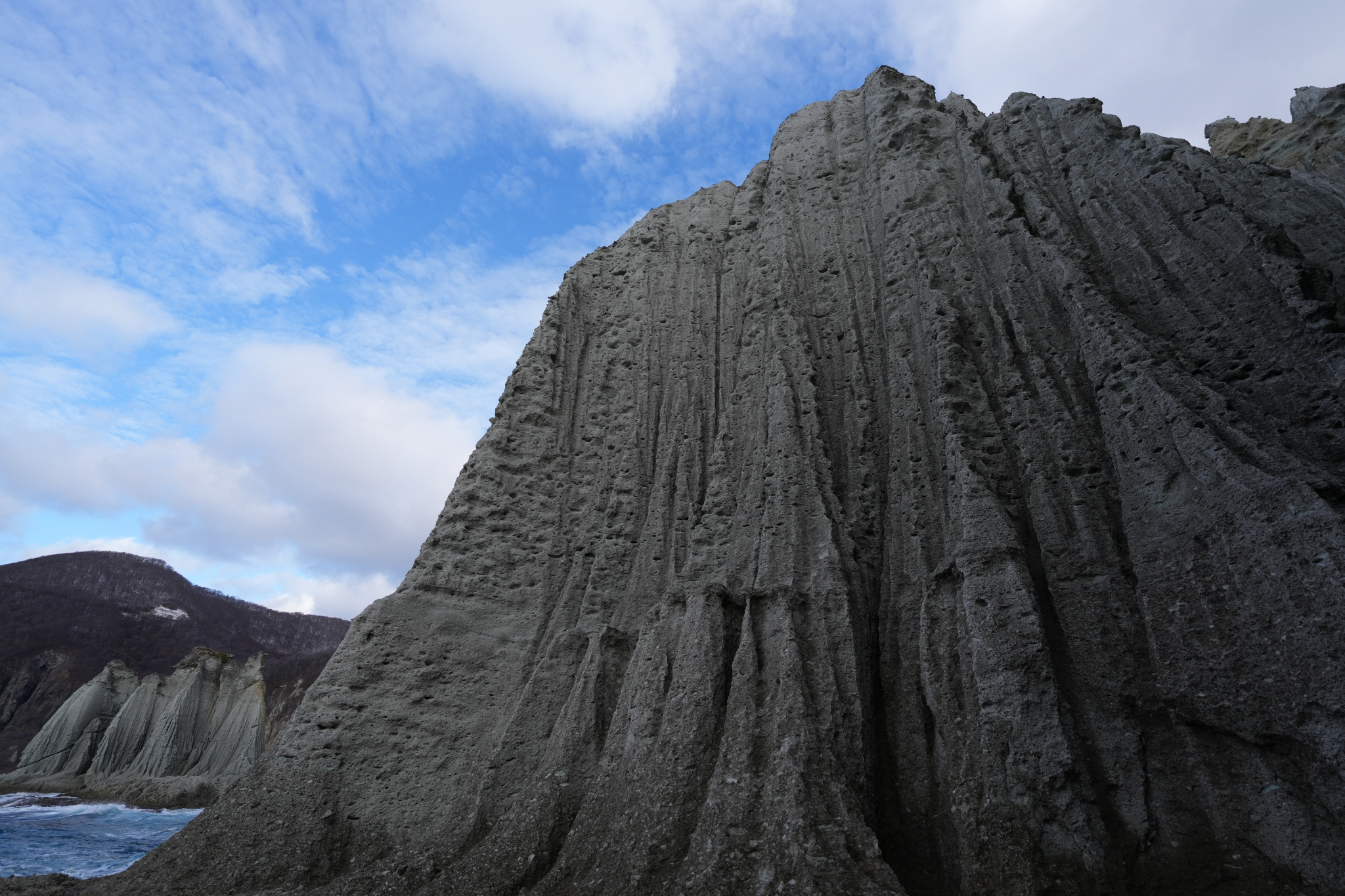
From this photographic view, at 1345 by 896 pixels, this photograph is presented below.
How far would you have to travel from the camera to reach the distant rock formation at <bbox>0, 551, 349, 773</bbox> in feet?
153

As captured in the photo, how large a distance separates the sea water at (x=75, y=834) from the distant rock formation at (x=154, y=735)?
2306mm

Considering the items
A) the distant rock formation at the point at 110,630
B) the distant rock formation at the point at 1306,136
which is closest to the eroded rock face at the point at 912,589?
the distant rock formation at the point at 1306,136

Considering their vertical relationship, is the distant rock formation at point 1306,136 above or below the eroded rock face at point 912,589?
above

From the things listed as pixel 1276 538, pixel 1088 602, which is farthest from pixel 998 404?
pixel 1276 538

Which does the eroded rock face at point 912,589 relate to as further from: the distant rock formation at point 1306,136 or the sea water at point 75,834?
the sea water at point 75,834

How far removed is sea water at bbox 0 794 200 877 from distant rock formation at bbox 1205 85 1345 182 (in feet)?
82.6

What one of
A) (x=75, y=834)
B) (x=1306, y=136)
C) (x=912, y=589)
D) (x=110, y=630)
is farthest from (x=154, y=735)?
(x=1306, y=136)

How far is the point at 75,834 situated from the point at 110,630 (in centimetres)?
5262

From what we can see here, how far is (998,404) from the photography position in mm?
8367

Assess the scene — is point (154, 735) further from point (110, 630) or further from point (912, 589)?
point (912, 589)

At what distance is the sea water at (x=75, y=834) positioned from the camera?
1354 centimetres

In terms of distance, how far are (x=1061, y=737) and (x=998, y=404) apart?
424cm

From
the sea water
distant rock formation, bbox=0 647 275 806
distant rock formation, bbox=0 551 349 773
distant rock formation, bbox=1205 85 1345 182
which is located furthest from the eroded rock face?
distant rock formation, bbox=0 551 349 773

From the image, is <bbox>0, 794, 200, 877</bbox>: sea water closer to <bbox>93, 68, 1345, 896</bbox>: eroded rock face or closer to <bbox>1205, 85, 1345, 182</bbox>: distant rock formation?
<bbox>93, 68, 1345, 896</bbox>: eroded rock face
